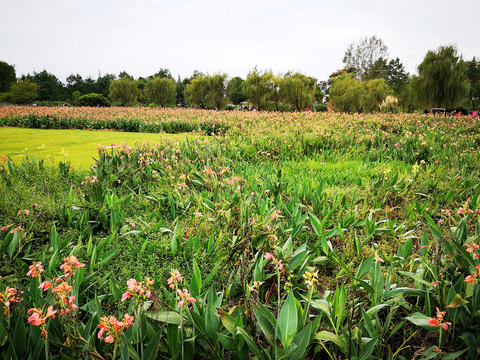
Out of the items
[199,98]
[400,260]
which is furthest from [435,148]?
[199,98]

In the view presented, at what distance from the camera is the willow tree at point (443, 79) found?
19.6m

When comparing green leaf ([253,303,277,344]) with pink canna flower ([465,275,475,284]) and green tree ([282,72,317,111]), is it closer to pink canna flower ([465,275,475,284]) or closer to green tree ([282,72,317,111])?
pink canna flower ([465,275,475,284])

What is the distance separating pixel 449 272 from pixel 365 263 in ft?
1.63

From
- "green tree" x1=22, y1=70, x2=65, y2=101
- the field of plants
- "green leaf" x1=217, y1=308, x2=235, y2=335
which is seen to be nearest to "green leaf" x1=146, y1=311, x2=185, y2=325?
the field of plants

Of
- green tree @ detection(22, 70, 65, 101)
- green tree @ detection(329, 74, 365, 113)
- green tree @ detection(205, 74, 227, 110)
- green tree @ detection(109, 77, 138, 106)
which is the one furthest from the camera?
green tree @ detection(22, 70, 65, 101)

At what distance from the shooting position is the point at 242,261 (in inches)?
69.0

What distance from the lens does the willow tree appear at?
19.6m

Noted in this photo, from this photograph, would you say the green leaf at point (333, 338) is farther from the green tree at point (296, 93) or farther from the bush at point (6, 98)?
the bush at point (6, 98)

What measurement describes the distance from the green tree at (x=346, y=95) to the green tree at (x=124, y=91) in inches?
1047

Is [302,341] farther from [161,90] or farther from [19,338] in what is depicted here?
[161,90]

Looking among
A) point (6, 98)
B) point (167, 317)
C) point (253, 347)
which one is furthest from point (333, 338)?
point (6, 98)

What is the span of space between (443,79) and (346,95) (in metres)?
7.73

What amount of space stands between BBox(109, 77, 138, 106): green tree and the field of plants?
35045 mm

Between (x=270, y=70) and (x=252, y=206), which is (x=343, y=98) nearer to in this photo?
(x=270, y=70)
